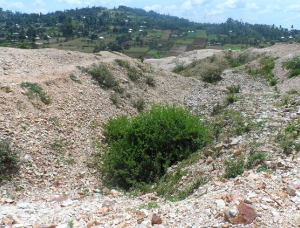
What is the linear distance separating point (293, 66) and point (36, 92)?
18.7 metres

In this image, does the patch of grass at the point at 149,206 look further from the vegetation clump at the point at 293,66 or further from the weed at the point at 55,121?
the vegetation clump at the point at 293,66

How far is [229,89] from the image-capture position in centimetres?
1750

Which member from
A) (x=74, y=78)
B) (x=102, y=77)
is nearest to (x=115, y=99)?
(x=102, y=77)

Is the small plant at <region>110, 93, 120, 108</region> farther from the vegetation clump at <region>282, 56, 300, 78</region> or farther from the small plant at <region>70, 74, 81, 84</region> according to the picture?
the vegetation clump at <region>282, 56, 300, 78</region>

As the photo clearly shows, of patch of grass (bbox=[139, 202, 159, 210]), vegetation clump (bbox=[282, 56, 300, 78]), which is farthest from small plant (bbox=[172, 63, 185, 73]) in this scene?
patch of grass (bbox=[139, 202, 159, 210])

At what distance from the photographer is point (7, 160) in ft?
25.0

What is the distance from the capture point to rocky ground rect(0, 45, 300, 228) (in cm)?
514

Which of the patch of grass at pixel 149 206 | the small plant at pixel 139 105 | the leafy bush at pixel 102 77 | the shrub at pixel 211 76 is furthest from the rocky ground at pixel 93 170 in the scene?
the shrub at pixel 211 76

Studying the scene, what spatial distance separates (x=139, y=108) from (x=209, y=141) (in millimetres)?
5452

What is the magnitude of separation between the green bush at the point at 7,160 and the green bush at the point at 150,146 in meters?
2.52

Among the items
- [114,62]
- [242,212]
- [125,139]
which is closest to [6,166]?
[125,139]

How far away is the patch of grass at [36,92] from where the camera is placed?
1047 centimetres

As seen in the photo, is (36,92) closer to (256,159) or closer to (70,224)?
(70,224)

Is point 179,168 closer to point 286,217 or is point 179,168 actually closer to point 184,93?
point 286,217
